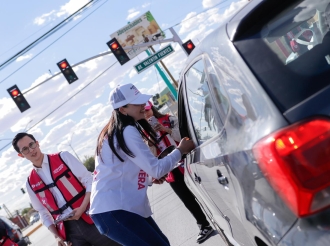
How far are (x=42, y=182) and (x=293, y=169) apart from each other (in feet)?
10.5

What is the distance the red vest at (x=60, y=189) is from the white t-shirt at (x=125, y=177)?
83cm

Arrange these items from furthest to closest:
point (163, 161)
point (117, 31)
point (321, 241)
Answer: point (117, 31) → point (163, 161) → point (321, 241)

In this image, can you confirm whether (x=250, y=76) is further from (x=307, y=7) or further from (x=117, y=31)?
(x=117, y=31)

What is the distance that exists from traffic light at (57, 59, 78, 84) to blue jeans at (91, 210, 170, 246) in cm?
1663

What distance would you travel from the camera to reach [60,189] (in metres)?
4.72

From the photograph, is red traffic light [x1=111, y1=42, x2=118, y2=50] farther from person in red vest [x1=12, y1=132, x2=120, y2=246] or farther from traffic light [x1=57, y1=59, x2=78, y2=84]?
person in red vest [x1=12, y1=132, x2=120, y2=246]

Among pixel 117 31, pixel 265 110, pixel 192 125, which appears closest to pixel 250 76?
pixel 265 110

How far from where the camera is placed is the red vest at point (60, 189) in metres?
4.71

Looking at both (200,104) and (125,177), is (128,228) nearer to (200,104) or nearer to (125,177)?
(125,177)

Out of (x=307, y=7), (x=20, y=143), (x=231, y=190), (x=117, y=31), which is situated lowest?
(x=231, y=190)

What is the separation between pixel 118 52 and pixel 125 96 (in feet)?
56.8

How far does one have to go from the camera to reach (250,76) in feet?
7.47

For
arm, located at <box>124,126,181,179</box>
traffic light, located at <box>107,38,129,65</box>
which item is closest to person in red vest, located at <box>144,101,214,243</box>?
arm, located at <box>124,126,181,179</box>

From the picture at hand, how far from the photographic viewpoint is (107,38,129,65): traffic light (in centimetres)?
2072
